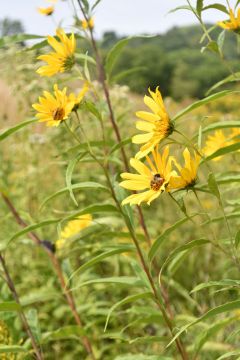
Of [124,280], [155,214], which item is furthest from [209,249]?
[124,280]

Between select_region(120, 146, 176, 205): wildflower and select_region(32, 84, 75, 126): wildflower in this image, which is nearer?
select_region(120, 146, 176, 205): wildflower

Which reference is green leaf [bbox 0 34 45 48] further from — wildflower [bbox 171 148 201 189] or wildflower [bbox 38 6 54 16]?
wildflower [bbox 171 148 201 189]

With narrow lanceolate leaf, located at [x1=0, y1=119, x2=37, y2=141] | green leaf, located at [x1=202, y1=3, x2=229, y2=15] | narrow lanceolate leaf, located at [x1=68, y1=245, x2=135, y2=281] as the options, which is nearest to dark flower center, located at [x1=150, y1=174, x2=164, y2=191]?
narrow lanceolate leaf, located at [x1=68, y1=245, x2=135, y2=281]

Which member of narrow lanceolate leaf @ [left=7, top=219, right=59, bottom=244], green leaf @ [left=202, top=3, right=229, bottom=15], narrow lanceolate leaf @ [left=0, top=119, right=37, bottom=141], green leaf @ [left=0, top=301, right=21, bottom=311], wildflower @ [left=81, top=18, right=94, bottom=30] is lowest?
green leaf @ [left=0, top=301, right=21, bottom=311]

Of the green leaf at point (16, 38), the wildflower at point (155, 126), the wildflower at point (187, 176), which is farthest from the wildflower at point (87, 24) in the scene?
the wildflower at point (187, 176)

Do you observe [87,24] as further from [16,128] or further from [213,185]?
[213,185]

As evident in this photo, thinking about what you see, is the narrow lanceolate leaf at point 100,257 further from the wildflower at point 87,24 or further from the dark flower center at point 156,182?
the wildflower at point 87,24
